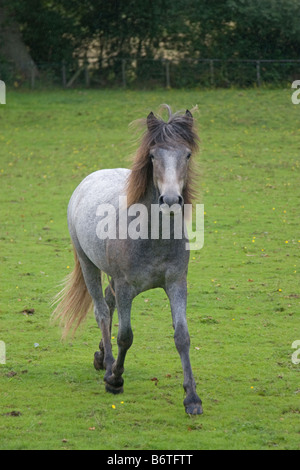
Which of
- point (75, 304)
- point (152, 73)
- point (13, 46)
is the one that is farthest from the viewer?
point (13, 46)

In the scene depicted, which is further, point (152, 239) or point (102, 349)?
point (102, 349)

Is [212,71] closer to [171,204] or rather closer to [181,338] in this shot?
[181,338]

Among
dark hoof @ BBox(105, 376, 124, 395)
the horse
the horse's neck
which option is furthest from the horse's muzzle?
dark hoof @ BBox(105, 376, 124, 395)

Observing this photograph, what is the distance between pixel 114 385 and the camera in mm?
6699

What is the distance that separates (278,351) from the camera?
25.1 ft

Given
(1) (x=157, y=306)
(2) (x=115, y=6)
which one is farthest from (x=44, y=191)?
(2) (x=115, y=6)

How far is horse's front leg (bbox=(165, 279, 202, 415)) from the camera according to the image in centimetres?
603

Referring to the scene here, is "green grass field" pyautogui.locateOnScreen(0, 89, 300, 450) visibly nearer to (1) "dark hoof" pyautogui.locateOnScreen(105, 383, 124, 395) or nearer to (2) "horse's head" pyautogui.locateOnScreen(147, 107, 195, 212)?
(1) "dark hoof" pyautogui.locateOnScreen(105, 383, 124, 395)

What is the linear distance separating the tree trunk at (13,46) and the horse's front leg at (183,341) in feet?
90.6

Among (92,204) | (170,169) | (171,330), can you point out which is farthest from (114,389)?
(170,169)

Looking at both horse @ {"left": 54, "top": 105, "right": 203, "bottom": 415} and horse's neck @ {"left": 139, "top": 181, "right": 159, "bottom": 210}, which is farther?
horse's neck @ {"left": 139, "top": 181, "right": 159, "bottom": 210}

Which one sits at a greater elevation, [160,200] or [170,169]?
[170,169]

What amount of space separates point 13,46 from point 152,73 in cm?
658

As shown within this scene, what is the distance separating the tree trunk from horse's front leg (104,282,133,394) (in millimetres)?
27329
